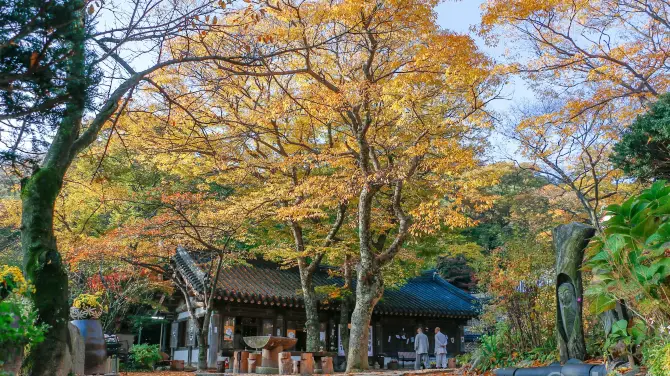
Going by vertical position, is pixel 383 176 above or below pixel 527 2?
below

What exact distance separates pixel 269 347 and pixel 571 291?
750cm

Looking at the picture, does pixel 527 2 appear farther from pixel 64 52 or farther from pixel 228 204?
pixel 64 52

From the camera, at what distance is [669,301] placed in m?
5.80

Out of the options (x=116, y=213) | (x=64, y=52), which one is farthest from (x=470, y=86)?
(x=116, y=213)

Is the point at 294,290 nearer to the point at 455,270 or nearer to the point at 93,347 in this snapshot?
the point at 93,347

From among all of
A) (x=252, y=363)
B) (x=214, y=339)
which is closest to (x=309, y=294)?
(x=214, y=339)

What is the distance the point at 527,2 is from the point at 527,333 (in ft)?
23.2

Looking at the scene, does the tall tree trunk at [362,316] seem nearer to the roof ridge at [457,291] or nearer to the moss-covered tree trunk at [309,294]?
the moss-covered tree trunk at [309,294]

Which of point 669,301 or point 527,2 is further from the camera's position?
point 527,2

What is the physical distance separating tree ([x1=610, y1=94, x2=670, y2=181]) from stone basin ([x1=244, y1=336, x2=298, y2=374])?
7853mm

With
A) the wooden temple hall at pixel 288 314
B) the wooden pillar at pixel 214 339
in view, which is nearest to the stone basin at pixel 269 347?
the wooden temple hall at pixel 288 314

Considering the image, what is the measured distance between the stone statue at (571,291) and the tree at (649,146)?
323 cm

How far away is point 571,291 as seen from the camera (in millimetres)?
7641

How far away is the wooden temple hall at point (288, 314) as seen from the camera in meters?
17.1
